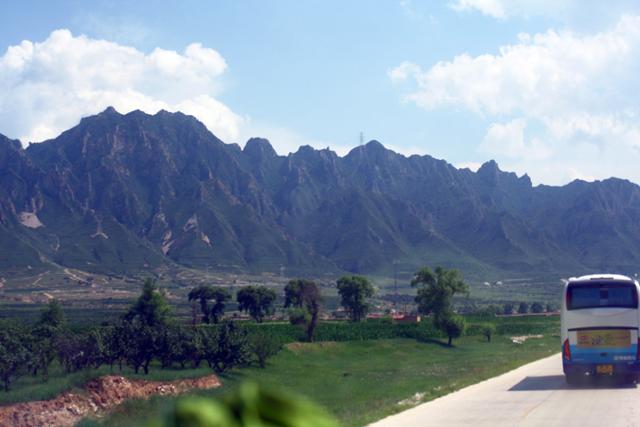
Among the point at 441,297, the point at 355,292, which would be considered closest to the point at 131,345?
the point at 441,297

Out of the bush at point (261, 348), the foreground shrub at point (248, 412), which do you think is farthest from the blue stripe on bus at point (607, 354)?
the foreground shrub at point (248, 412)

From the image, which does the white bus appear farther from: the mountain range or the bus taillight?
the mountain range

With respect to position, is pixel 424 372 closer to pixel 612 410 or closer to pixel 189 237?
pixel 612 410

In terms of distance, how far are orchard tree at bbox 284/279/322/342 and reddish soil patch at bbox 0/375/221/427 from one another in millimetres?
33837

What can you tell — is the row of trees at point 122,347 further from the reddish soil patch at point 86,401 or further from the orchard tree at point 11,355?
the reddish soil patch at point 86,401

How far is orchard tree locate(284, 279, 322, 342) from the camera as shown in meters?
69.3

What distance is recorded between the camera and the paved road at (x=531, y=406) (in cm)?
1755

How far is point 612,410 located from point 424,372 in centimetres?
2212

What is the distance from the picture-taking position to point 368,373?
43.6 metres

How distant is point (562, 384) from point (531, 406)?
6.66 meters

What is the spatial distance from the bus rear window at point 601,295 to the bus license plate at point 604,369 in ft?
5.55

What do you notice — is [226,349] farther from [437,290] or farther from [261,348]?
[437,290]

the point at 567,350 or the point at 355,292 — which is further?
the point at 355,292

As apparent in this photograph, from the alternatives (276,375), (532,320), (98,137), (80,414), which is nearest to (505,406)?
(80,414)
